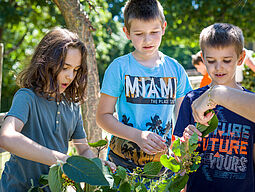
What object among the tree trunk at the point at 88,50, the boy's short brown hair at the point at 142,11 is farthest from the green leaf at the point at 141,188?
the tree trunk at the point at 88,50

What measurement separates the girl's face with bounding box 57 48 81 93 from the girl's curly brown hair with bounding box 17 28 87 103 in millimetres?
19

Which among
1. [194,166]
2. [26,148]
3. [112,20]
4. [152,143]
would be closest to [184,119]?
[152,143]

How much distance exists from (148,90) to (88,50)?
153 centimetres

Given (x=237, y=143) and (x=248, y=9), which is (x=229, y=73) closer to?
(x=237, y=143)

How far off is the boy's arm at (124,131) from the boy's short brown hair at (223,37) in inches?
23.1

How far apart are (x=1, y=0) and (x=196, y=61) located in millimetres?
5056

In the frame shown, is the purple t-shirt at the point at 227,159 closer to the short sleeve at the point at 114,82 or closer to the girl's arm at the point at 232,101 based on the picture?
the girl's arm at the point at 232,101

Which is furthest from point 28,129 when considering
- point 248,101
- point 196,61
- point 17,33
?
point 17,33

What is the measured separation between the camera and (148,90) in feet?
5.68

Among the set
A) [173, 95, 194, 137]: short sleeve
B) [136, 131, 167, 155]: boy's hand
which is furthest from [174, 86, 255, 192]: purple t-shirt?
[136, 131, 167, 155]: boy's hand

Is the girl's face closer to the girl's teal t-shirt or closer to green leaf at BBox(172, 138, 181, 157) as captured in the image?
the girl's teal t-shirt

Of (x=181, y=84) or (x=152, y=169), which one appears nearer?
(x=152, y=169)

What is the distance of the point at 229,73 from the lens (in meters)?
1.60

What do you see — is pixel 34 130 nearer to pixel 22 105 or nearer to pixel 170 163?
pixel 22 105
